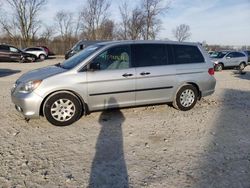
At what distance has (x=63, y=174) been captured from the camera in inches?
147

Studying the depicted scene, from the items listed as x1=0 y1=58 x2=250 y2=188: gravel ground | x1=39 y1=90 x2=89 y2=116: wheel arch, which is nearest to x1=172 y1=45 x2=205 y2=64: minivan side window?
x1=0 y1=58 x2=250 y2=188: gravel ground

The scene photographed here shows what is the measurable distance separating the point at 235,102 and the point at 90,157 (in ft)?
18.7

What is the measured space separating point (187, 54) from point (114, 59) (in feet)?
6.74

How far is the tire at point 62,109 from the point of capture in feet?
18.6

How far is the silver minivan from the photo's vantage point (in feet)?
18.6

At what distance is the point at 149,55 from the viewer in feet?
21.7

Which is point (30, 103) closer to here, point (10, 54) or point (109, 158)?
point (109, 158)

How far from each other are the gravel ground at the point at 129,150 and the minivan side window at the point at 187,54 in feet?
4.32

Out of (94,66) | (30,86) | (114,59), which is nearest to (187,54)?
(114,59)

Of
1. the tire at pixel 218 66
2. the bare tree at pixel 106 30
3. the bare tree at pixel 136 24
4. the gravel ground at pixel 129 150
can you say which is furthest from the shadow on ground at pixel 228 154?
the bare tree at pixel 106 30

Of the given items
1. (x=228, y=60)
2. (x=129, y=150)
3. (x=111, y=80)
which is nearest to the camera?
(x=129, y=150)

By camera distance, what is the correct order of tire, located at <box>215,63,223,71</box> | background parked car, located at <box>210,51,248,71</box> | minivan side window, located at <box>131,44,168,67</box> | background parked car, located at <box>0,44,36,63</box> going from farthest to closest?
background parked car, located at <box>0,44,36,63</box> < background parked car, located at <box>210,51,248,71</box> < tire, located at <box>215,63,223,71</box> < minivan side window, located at <box>131,44,168,67</box>

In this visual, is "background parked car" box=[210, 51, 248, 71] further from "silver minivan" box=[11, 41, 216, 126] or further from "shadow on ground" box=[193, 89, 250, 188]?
"silver minivan" box=[11, 41, 216, 126]

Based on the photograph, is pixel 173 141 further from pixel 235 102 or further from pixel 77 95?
pixel 235 102
